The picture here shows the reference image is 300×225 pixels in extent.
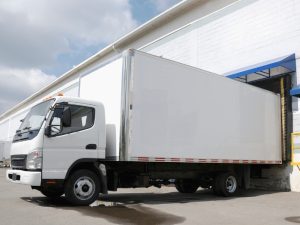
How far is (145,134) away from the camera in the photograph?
32.4ft

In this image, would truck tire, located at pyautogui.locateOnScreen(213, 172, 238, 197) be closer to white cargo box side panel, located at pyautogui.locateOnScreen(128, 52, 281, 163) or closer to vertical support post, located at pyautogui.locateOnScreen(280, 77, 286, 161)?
white cargo box side panel, located at pyautogui.locateOnScreen(128, 52, 281, 163)

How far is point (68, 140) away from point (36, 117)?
107 cm

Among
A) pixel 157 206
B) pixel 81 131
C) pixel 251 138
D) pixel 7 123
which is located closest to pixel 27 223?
pixel 81 131

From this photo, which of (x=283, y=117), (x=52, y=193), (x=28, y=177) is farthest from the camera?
(x=283, y=117)

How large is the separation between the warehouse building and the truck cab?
1757 mm

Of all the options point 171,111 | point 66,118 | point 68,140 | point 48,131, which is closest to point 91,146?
point 68,140

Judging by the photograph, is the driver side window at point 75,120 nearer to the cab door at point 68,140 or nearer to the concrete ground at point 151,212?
the cab door at point 68,140

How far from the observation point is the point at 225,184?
41.1 ft

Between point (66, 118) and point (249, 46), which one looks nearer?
point (66, 118)

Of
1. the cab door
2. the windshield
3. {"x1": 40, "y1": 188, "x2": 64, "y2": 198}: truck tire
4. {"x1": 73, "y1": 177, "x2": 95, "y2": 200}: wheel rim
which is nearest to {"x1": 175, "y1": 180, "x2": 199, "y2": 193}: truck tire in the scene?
{"x1": 40, "y1": 188, "x2": 64, "y2": 198}: truck tire

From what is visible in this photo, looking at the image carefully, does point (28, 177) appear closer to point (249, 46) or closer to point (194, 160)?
point (194, 160)

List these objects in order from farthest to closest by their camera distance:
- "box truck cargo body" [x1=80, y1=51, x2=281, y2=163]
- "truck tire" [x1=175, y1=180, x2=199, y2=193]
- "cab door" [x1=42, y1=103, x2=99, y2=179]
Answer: "truck tire" [x1=175, y1=180, x2=199, y2=193], "box truck cargo body" [x1=80, y1=51, x2=281, y2=163], "cab door" [x1=42, y1=103, x2=99, y2=179]

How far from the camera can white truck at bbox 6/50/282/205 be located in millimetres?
9195

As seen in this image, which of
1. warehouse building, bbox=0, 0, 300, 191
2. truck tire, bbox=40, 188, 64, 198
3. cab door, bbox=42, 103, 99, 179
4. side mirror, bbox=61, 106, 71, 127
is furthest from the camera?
warehouse building, bbox=0, 0, 300, 191
